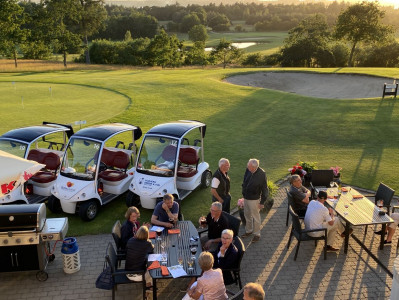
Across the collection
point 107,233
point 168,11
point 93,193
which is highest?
point 168,11

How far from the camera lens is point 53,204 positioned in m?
10.5

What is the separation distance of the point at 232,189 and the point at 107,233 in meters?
4.71

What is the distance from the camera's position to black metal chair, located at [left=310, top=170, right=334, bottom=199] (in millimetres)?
11109

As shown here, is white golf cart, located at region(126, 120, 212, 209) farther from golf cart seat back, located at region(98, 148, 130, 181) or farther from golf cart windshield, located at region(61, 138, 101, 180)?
golf cart windshield, located at region(61, 138, 101, 180)

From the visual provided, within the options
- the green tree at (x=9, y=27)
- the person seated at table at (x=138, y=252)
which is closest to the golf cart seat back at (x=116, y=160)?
the person seated at table at (x=138, y=252)

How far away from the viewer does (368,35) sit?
52000mm

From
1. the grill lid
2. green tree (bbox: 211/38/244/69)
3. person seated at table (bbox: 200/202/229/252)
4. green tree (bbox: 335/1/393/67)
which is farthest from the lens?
green tree (bbox: 211/38/244/69)

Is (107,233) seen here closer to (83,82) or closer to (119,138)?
(119,138)

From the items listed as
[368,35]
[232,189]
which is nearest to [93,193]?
[232,189]

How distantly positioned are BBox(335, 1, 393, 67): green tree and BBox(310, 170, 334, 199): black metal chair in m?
48.2

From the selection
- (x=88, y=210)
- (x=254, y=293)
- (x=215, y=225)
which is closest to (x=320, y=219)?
(x=215, y=225)

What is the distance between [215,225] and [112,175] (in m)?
4.45

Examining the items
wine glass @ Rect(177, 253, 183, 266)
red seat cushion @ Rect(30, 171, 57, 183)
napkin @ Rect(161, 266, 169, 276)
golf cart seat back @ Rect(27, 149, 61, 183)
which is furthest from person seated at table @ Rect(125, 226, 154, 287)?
golf cart seat back @ Rect(27, 149, 61, 183)

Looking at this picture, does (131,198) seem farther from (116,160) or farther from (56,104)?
(56,104)
